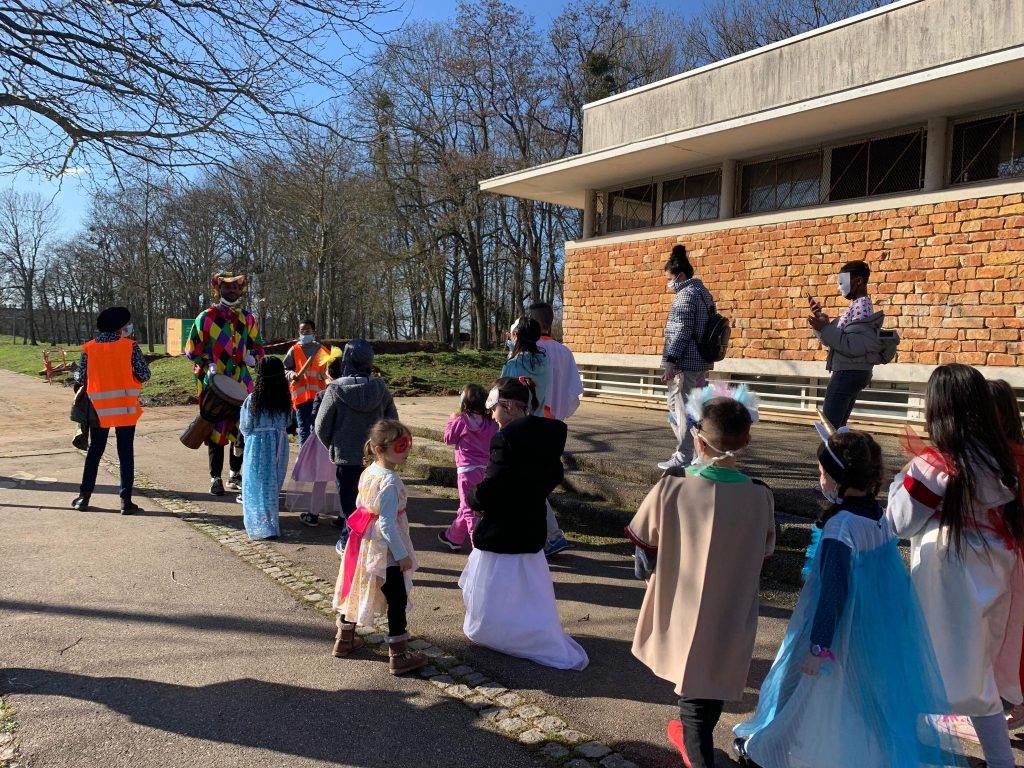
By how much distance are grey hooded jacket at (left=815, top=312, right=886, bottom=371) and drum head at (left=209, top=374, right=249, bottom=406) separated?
215 inches

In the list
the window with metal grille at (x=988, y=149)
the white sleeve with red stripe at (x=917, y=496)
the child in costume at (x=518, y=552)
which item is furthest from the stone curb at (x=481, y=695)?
the window with metal grille at (x=988, y=149)

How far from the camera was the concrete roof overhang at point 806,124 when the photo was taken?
331 inches

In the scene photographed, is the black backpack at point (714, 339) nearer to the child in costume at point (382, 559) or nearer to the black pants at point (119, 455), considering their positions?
the child in costume at point (382, 559)

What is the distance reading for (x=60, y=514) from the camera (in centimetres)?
705

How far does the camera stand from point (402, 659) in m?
3.82

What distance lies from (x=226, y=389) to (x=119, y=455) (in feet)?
3.83

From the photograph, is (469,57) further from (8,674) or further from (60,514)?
(8,674)

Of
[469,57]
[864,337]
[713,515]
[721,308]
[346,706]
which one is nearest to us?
[713,515]

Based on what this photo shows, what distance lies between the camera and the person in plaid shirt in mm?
6410

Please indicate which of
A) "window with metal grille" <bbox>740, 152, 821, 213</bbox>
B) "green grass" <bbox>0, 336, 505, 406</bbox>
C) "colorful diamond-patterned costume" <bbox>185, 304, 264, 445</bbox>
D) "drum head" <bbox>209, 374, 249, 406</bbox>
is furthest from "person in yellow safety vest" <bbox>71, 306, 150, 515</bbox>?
"window with metal grille" <bbox>740, 152, 821, 213</bbox>

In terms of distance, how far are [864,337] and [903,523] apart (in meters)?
3.11

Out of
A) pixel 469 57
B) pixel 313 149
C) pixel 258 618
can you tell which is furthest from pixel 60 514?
pixel 469 57

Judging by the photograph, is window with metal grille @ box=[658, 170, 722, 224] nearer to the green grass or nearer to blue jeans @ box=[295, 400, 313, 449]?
the green grass

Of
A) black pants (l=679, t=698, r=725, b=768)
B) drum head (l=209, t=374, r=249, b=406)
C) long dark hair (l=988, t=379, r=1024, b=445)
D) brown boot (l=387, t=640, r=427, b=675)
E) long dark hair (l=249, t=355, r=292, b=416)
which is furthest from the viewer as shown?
drum head (l=209, t=374, r=249, b=406)
